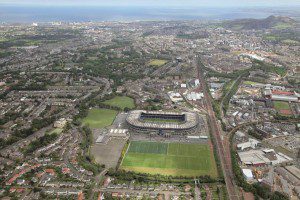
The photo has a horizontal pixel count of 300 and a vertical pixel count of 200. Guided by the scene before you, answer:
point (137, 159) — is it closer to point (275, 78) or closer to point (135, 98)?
point (135, 98)

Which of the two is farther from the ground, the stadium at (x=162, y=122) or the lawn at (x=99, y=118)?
the stadium at (x=162, y=122)

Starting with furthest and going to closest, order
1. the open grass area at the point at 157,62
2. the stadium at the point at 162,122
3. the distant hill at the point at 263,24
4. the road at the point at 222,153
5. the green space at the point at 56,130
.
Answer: the distant hill at the point at 263,24, the open grass area at the point at 157,62, the green space at the point at 56,130, the stadium at the point at 162,122, the road at the point at 222,153

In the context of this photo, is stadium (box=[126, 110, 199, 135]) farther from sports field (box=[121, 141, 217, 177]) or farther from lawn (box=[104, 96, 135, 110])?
lawn (box=[104, 96, 135, 110])

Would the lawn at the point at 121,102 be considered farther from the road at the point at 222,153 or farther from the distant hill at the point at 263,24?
the distant hill at the point at 263,24

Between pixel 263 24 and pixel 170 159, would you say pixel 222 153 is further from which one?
pixel 263 24

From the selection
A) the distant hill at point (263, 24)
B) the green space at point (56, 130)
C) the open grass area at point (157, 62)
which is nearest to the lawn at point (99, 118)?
the green space at point (56, 130)

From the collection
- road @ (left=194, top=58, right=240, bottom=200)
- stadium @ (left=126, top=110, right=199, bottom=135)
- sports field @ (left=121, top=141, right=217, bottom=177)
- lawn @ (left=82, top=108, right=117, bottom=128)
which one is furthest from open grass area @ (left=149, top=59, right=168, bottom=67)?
sports field @ (left=121, top=141, right=217, bottom=177)

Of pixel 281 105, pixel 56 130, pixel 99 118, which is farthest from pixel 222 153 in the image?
pixel 56 130
